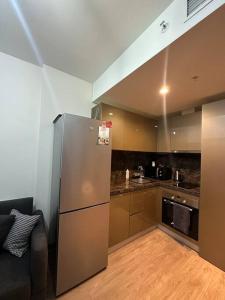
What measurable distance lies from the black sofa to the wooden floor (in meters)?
0.43

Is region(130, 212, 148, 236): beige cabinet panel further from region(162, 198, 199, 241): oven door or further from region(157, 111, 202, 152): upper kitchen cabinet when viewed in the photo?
region(157, 111, 202, 152): upper kitchen cabinet

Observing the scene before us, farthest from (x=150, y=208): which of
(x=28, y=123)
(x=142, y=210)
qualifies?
(x=28, y=123)

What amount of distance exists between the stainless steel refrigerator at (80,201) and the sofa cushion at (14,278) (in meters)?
0.31

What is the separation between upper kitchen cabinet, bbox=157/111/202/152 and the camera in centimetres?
243

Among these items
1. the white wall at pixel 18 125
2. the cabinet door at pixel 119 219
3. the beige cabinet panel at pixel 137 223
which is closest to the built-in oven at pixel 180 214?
the beige cabinet panel at pixel 137 223

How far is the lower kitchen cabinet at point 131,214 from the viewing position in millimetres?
2100

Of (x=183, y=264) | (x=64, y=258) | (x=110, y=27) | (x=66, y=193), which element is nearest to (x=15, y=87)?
(x=110, y=27)

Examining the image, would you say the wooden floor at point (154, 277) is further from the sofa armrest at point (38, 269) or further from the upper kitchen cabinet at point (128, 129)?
the upper kitchen cabinet at point (128, 129)

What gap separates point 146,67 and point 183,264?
2.37 metres

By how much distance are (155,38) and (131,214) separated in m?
2.18

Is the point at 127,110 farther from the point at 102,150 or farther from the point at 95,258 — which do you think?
the point at 95,258

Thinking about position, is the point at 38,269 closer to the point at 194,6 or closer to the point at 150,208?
the point at 150,208

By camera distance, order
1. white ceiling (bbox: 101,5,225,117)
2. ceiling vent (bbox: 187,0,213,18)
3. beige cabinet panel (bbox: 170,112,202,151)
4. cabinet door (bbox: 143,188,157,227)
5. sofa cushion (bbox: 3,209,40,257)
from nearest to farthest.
A: ceiling vent (bbox: 187,0,213,18)
white ceiling (bbox: 101,5,225,117)
sofa cushion (bbox: 3,209,40,257)
beige cabinet panel (bbox: 170,112,202,151)
cabinet door (bbox: 143,188,157,227)

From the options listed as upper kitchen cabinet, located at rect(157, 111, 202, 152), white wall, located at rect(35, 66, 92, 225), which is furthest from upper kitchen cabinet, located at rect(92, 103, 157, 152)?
white wall, located at rect(35, 66, 92, 225)
